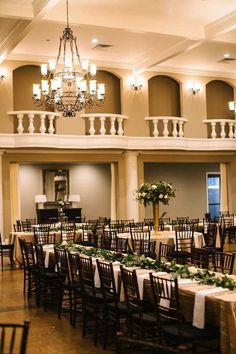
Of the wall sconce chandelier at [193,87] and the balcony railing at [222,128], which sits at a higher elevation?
the wall sconce chandelier at [193,87]

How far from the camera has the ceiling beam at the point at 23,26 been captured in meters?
10.2

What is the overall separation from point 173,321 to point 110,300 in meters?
1.13

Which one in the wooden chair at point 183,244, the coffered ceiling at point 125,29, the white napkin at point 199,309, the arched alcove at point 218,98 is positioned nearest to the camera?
the white napkin at point 199,309

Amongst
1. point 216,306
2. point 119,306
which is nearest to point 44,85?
point 119,306

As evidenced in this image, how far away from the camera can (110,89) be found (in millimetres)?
16422

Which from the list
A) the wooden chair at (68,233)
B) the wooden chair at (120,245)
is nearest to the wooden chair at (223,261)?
the wooden chair at (120,245)

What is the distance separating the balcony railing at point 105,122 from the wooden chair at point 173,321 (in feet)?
33.9

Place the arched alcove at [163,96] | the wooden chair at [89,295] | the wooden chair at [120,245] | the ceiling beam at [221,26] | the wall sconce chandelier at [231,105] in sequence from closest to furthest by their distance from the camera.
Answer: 1. the wooden chair at [89,295]
2. the wooden chair at [120,245]
3. the ceiling beam at [221,26]
4. the arched alcove at [163,96]
5. the wall sconce chandelier at [231,105]

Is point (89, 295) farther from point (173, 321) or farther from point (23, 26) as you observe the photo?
point (23, 26)

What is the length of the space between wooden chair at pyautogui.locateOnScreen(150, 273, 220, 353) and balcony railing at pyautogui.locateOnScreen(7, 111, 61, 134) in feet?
32.3

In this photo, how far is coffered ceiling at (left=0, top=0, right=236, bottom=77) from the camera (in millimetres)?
11422

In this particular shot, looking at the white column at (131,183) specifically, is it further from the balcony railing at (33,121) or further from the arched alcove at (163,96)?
the balcony railing at (33,121)

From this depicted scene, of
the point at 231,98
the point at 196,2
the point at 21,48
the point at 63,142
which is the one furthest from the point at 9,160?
the point at 231,98

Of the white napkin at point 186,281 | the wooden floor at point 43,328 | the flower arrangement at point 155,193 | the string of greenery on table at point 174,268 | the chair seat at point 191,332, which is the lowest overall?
the wooden floor at point 43,328
